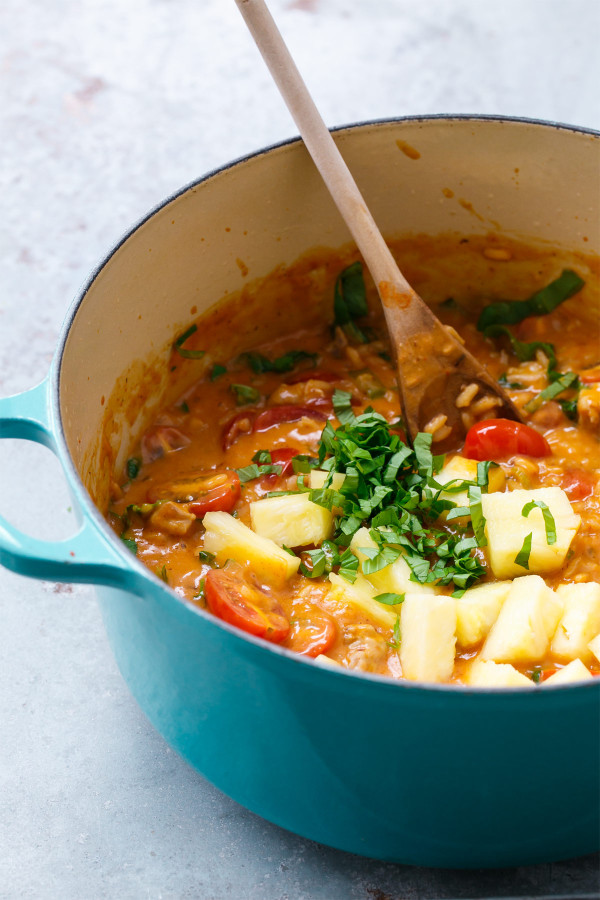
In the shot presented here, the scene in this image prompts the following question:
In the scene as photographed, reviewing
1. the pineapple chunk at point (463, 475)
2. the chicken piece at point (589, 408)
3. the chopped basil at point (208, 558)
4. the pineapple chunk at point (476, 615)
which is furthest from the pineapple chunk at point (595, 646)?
the chopped basil at point (208, 558)

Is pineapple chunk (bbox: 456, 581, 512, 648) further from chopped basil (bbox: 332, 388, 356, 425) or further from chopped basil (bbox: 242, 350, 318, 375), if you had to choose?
chopped basil (bbox: 242, 350, 318, 375)

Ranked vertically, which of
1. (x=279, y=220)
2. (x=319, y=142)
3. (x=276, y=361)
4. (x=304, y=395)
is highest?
(x=319, y=142)

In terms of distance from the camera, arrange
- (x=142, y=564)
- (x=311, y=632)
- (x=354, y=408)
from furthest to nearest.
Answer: (x=354, y=408) → (x=311, y=632) → (x=142, y=564)

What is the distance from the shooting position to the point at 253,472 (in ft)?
8.77

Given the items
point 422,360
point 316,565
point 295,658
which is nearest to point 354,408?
point 422,360

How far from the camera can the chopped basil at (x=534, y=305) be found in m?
3.07

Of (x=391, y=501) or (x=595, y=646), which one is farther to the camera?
(x=391, y=501)

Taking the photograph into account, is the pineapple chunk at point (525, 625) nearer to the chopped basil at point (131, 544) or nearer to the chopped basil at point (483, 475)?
the chopped basil at point (483, 475)

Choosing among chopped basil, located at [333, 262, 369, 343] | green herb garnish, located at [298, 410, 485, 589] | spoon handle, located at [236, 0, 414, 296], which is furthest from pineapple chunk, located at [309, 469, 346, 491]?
chopped basil, located at [333, 262, 369, 343]

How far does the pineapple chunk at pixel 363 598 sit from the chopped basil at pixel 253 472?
41 centimetres

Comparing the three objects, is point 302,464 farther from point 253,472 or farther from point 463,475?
point 463,475

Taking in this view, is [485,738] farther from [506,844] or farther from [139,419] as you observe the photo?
[139,419]

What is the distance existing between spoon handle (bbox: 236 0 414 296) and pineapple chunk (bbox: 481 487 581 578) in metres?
0.66

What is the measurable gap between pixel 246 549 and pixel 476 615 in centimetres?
57
